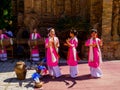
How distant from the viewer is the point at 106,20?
1381 centimetres

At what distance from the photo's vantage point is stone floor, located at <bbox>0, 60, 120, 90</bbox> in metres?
9.82

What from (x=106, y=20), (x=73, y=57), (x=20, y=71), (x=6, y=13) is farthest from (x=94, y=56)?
(x=6, y=13)

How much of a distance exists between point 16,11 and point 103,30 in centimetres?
464

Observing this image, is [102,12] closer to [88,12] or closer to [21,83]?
[88,12]

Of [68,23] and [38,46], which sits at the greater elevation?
[68,23]

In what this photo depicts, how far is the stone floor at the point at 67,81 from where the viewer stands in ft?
32.2

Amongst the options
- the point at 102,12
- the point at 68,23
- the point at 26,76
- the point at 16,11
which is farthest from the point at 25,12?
the point at 26,76

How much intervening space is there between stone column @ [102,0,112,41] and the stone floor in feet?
6.32

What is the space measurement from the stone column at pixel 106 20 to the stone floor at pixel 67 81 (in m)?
1.93

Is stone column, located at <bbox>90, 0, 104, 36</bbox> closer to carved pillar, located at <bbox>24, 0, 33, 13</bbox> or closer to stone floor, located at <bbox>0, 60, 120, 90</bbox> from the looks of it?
carved pillar, located at <bbox>24, 0, 33, 13</bbox>

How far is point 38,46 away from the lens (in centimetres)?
1453

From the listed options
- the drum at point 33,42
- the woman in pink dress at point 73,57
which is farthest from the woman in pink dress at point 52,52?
the drum at point 33,42

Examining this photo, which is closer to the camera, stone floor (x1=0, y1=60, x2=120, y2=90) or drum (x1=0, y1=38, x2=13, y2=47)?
stone floor (x1=0, y1=60, x2=120, y2=90)

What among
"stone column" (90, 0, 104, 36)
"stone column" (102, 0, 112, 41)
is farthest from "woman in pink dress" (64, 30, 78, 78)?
"stone column" (90, 0, 104, 36)
